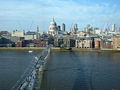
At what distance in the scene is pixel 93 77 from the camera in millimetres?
6188

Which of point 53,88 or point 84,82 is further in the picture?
point 84,82

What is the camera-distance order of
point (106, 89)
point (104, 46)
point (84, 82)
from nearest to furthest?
1. point (106, 89)
2. point (84, 82)
3. point (104, 46)

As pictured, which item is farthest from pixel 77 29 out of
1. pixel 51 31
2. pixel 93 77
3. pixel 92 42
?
pixel 93 77

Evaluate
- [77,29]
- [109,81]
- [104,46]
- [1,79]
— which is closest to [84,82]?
[109,81]

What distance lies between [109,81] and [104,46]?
47.5 feet

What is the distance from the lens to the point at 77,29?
39.6 meters

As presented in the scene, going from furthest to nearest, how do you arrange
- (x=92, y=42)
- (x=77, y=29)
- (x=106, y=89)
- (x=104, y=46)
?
(x=77, y=29)
(x=92, y=42)
(x=104, y=46)
(x=106, y=89)

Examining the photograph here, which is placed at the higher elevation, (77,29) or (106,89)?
(77,29)

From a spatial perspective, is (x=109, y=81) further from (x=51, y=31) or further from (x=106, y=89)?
(x=51, y=31)

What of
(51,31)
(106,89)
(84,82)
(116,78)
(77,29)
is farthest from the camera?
(77,29)

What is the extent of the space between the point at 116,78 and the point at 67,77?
1106 millimetres

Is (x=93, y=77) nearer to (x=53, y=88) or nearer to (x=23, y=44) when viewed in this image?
(x=53, y=88)

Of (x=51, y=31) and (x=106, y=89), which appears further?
(x=51, y=31)

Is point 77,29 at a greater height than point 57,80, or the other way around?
point 77,29
